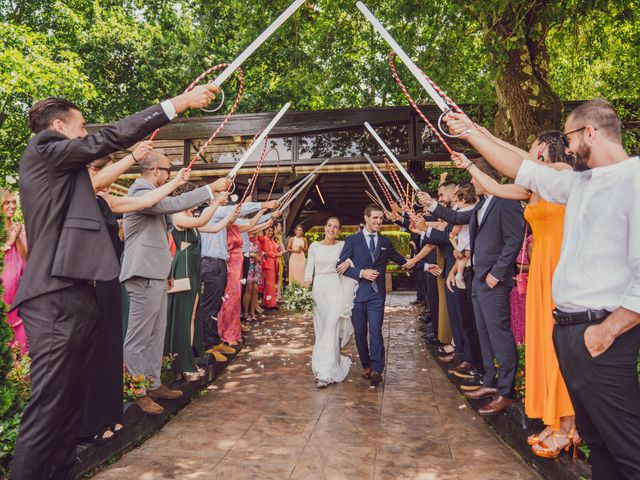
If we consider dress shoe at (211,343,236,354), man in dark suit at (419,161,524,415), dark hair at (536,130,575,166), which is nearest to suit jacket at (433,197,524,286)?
man in dark suit at (419,161,524,415)

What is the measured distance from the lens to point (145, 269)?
4141 mm

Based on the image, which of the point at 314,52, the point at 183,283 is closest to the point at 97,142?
the point at 183,283

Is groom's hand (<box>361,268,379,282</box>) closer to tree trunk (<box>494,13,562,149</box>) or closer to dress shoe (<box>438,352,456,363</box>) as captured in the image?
dress shoe (<box>438,352,456,363</box>)

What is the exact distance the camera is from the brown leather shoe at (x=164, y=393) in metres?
4.62

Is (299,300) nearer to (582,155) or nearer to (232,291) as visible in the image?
(232,291)

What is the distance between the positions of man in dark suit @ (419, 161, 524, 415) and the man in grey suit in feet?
7.34

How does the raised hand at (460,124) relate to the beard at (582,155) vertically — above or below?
above

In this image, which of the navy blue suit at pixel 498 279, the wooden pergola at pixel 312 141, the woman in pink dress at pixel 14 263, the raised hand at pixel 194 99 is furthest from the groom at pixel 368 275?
the wooden pergola at pixel 312 141

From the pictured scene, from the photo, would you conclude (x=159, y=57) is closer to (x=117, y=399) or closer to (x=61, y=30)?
(x=61, y=30)

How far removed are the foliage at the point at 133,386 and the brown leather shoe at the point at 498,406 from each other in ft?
9.56

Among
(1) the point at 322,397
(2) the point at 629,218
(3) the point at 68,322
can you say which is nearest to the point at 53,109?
(3) the point at 68,322

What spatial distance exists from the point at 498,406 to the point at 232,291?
450 centimetres

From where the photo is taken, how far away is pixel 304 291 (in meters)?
12.0

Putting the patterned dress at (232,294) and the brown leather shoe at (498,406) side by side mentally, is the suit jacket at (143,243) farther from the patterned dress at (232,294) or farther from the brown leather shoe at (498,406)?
the patterned dress at (232,294)
